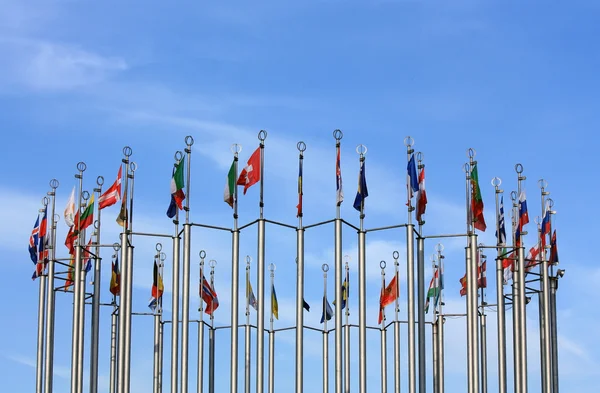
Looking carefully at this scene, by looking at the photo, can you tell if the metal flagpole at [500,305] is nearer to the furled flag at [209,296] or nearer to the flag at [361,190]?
the flag at [361,190]

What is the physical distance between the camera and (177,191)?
42.2 meters

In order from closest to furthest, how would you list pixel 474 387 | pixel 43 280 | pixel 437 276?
pixel 474 387 → pixel 43 280 → pixel 437 276

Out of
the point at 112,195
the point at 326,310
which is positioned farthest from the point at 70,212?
the point at 326,310

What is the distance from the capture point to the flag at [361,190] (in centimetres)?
4153

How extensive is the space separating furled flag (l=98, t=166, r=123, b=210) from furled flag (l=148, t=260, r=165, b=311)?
261 inches

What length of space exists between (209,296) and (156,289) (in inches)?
101

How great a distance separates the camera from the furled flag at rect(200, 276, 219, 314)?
1988 inches

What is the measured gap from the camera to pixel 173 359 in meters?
39.3

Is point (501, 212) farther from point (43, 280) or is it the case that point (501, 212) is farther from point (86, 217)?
point (43, 280)

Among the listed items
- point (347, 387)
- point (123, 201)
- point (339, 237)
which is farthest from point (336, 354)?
point (123, 201)

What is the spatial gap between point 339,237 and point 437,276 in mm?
12742

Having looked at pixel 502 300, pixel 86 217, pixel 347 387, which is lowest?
pixel 347 387

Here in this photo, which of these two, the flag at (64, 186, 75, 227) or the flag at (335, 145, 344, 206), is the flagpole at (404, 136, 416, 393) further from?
the flag at (64, 186, 75, 227)

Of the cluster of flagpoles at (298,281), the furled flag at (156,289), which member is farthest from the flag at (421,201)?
the furled flag at (156,289)
